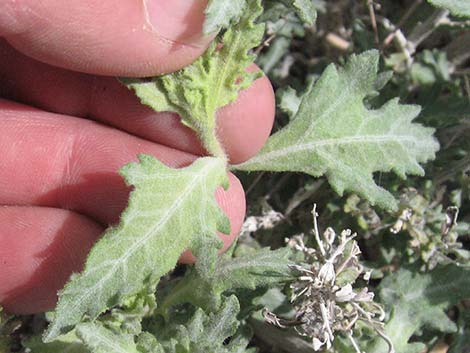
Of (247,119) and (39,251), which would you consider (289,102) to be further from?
(39,251)

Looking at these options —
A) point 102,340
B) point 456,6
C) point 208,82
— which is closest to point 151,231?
point 102,340

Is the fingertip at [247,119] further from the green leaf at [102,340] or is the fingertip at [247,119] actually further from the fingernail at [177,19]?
the green leaf at [102,340]

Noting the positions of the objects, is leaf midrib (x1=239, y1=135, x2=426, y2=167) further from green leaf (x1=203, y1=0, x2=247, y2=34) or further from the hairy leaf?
green leaf (x1=203, y1=0, x2=247, y2=34)

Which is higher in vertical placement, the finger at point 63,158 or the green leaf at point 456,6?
the green leaf at point 456,6

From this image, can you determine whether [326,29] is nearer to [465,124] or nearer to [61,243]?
[465,124]

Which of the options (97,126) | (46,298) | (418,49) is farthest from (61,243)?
(418,49)

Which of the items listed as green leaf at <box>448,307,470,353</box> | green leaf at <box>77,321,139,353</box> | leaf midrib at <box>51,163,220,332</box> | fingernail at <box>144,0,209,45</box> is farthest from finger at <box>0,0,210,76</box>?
green leaf at <box>448,307,470,353</box>

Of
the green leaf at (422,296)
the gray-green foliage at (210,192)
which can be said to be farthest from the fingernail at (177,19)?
the green leaf at (422,296)
